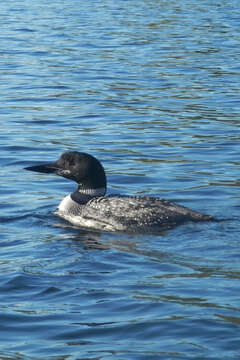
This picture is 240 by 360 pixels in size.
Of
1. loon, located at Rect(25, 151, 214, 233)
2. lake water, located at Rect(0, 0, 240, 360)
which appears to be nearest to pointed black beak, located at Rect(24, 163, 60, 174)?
loon, located at Rect(25, 151, 214, 233)

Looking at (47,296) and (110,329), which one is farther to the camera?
(47,296)

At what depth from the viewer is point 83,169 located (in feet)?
35.0

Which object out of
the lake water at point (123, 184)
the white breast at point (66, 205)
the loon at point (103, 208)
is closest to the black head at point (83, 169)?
the loon at point (103, 208)

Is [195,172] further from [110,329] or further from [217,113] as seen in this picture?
[110,329]

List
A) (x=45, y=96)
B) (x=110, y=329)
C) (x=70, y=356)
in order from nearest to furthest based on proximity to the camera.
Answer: (x=70, y=356)
(x=110, y=329)
(x=45, y=96)

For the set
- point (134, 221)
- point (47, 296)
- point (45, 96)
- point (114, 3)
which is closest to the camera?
point (47, 296)

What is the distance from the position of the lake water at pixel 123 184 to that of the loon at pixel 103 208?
7.9 inches

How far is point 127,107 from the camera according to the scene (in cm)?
1669

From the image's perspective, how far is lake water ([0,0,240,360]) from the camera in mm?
6801

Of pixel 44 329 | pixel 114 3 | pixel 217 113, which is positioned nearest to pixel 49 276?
pixel 44 329

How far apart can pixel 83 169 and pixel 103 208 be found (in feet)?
2.11

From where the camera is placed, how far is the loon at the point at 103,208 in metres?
9.80

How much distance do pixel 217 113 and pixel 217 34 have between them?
10.3 m

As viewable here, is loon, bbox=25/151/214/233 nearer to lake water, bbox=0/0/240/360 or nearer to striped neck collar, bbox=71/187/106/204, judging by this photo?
striped neck collar, bbox=71/187/106/204
